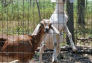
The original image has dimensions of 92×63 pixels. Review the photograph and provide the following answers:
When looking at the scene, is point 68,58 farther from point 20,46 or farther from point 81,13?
point 20,46

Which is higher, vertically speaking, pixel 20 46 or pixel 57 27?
pixel 57 27

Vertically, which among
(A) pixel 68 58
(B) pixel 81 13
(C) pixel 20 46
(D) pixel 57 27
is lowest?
(A) pixel 68 58

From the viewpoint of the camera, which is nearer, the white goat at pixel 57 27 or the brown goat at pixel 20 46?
the brown goat at pixel 20 46

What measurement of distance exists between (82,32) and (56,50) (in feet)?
5.27

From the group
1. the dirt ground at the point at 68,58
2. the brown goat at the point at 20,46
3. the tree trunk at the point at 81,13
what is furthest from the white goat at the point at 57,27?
the tree trunk at the point at 81,13

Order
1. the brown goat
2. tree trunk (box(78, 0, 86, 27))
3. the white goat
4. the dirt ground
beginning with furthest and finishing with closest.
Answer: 1. tree trunk (box(78, 0, 86, 27))
2. the dirt ground
3. the white goat
4. the brown goat

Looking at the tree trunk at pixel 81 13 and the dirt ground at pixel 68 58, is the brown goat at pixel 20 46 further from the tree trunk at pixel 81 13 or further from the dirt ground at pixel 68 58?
the tree trunk at pixel 81 13

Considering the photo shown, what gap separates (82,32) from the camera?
22.5 feet

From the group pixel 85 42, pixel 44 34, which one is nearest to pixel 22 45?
pixel 44 34

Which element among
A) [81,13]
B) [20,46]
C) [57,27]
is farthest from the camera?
[81,13]

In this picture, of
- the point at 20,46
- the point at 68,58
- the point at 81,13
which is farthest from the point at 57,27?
the point at 81,13

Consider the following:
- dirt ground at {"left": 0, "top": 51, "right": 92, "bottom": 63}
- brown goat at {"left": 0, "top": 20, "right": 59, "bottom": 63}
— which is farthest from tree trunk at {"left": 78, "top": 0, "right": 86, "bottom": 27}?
brown goat at {"left": 0, "top": 20, "right": 59, "bottom": 63}

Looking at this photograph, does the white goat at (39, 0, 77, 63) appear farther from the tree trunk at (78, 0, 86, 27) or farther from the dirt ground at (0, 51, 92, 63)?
the tree trunk at (78, 0, 86, 27)

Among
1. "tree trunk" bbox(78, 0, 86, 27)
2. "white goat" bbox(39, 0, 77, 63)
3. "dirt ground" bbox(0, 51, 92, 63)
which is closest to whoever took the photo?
"white goat" bbox(39, 0, 77, 63)
